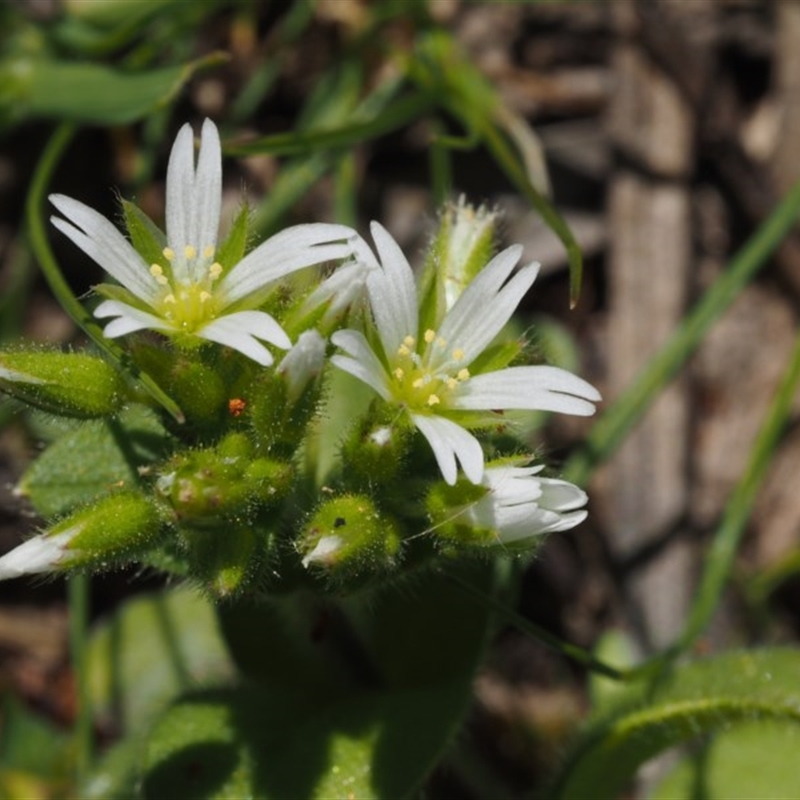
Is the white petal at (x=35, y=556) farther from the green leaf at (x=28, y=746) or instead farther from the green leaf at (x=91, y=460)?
the green leaf at (x=28, y=746)

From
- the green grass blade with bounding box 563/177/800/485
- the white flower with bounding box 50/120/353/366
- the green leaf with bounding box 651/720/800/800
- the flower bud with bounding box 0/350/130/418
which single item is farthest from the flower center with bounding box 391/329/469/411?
the green leaf with bounding box 651/720/800/800

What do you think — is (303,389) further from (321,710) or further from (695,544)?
(695,544)

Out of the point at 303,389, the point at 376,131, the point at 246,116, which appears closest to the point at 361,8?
the point at 246,116

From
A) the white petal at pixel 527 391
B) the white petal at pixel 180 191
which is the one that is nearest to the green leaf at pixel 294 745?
the white petal at pixel 527 391

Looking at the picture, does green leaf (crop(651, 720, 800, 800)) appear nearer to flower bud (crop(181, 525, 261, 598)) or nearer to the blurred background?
the blurred background

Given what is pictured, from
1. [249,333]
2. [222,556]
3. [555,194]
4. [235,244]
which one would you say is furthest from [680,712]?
[555,194]

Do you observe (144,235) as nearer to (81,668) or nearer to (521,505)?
(521,505)

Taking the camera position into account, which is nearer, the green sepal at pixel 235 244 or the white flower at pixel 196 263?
the white flower at pixel 196 263
